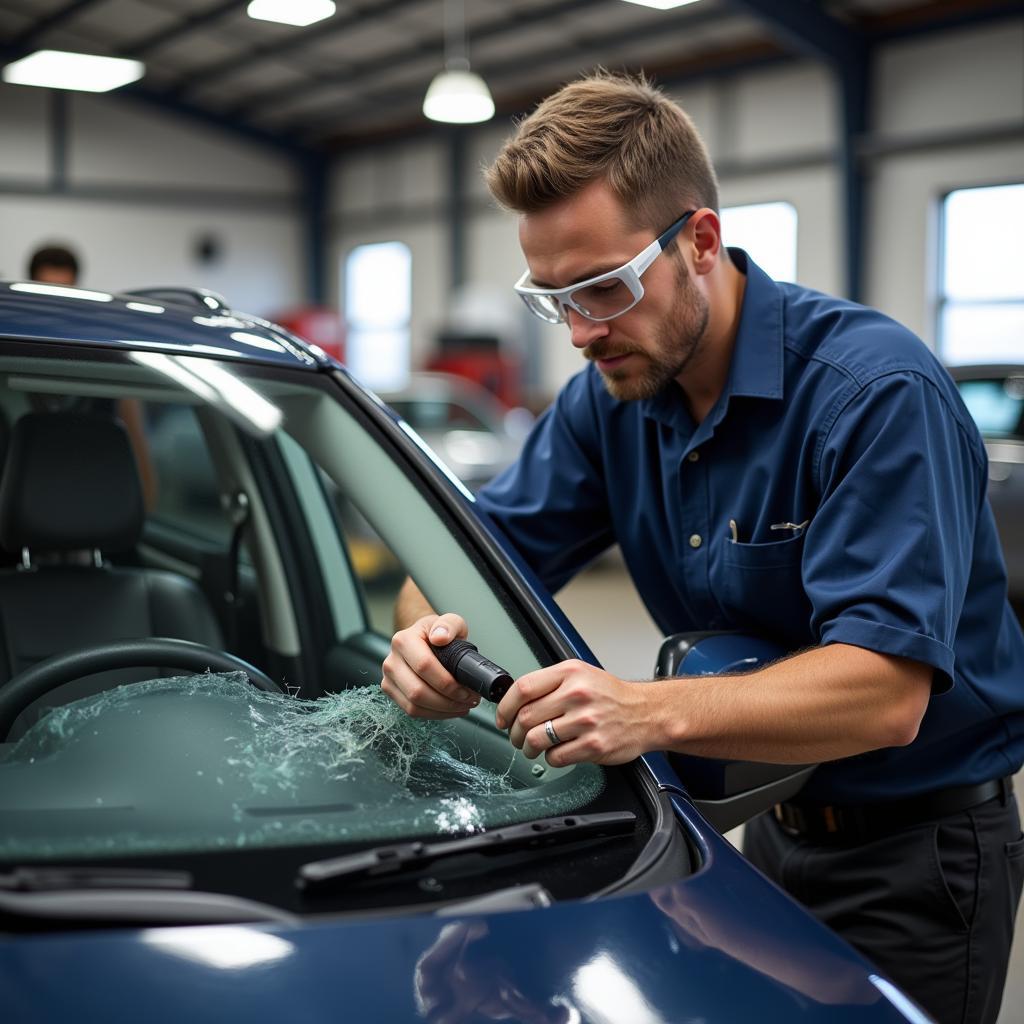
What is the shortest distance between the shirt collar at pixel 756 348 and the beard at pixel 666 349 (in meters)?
0.05

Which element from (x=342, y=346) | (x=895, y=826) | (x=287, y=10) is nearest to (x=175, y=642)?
(x=895, y=826)

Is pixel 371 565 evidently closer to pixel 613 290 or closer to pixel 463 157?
pixel 613 290

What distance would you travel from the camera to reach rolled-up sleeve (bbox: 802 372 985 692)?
1.18m

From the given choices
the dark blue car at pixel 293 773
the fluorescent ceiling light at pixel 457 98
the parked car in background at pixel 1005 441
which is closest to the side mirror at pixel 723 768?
the dark blue car at pixel 293 773

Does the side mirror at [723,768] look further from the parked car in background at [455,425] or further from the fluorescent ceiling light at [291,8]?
the fluorescent ceiling light at [291,8]

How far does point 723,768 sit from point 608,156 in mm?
703

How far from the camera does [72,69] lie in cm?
1002

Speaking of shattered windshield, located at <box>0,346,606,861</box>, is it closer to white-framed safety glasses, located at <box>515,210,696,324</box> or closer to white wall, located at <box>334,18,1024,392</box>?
white-framed safety glasses, located at <box>515,210,696,324</box>

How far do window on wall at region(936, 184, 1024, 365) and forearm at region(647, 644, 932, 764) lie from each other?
8492mm

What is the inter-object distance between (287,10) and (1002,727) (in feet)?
27.8

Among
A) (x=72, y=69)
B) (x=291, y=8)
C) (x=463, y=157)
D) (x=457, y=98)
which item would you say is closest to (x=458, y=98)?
(x=457, y=98)

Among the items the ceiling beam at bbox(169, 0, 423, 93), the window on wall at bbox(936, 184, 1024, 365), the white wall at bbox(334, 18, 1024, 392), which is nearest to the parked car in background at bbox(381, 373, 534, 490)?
the white wall at bbox(334, 18, 1024, 392)

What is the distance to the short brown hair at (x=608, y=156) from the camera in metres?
1.36

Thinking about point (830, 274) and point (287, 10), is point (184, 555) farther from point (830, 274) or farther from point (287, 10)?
point (830, 274)
